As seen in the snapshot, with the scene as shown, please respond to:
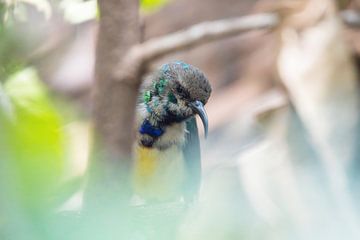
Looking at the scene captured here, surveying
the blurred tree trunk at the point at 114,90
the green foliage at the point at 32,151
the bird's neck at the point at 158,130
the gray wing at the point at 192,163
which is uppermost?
the blurred tree trunk at the point at 114,90

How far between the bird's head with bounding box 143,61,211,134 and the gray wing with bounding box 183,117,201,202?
0.58ft

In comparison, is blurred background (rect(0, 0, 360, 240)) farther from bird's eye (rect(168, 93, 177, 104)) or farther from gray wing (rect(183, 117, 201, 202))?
bird's eye (rect(168, 93, 177, 104))

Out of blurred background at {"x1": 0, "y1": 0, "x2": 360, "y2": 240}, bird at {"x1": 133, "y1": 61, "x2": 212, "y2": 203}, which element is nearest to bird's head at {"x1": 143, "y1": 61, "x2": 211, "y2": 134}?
bird at {"x1": 133, "y1": 61, "x2": 212, "y2": 203}

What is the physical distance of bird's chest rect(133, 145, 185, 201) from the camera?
1852 mm

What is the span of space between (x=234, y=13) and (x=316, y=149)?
1281 mm

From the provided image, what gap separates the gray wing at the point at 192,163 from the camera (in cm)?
182

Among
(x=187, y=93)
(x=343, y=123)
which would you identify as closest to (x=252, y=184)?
(x=343, y=123)

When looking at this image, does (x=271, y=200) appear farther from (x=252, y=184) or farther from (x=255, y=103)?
(x=255, y=103)

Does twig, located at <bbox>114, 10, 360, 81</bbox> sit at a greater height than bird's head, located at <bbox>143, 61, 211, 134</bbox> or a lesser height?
greater

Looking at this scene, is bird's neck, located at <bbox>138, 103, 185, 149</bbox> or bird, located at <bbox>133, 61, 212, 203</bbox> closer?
bird, located at <bbox>133, 61, 212, 203</bbox>

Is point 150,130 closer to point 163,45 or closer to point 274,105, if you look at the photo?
point 163,45

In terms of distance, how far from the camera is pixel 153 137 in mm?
1747

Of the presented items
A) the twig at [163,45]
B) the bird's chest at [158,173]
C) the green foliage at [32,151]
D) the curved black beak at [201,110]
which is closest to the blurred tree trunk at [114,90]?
the twig at [163,45]

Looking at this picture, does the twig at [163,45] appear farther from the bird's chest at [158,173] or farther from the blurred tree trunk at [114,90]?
the bird's chest at [158,173]
